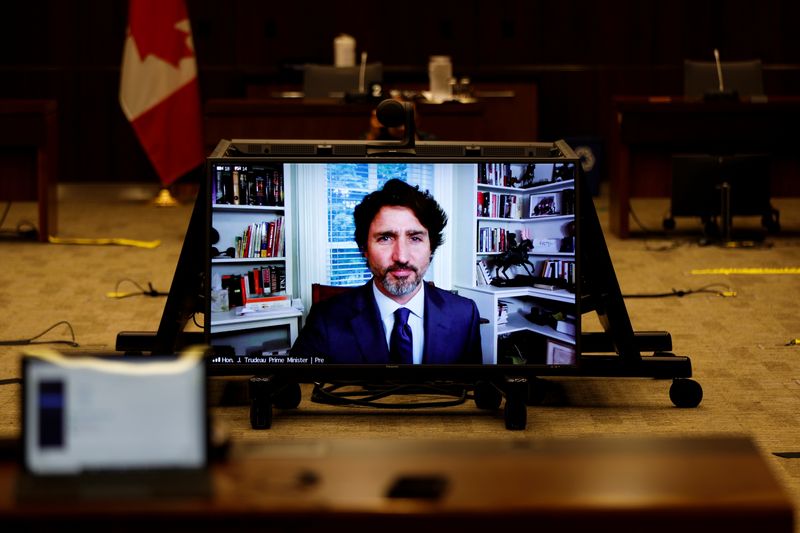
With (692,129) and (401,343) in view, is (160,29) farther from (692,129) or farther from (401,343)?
(401,343)

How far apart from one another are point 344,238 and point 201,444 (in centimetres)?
242

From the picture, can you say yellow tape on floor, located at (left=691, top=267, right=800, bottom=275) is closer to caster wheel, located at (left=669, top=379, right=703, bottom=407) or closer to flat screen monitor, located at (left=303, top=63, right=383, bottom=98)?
caster wheel, located at (left=669, top=379, right=703, bottom=407)

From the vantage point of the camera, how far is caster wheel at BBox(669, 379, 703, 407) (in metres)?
4.56

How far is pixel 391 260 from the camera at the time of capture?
13.6ft

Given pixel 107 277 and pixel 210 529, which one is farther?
pixel 107 277

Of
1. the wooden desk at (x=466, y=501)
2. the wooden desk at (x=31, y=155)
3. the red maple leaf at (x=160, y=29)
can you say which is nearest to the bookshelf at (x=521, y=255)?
the wooden desk at (x=466, y=501)

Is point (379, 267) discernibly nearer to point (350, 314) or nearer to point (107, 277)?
point (350, 314)

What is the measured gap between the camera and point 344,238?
4.15 meters

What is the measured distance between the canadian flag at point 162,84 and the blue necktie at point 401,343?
6.61 meters

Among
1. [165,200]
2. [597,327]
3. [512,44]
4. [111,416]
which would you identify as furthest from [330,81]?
[111,416]

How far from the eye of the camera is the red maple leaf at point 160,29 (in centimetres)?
1020

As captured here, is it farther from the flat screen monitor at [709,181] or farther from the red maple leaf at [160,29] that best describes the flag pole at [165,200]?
the flat screen monitor at [709,181]

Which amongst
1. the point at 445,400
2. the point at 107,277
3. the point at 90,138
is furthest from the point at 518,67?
the point at 445,400

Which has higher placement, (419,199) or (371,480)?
(419,199)
